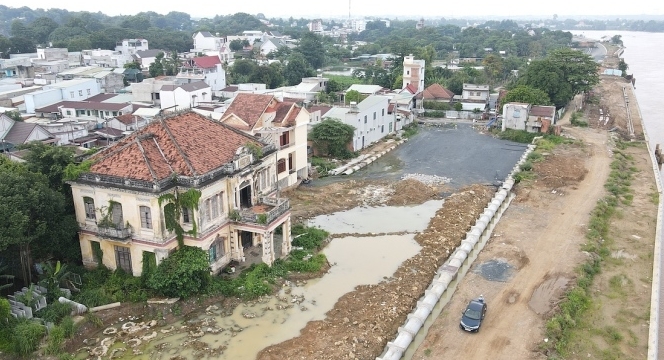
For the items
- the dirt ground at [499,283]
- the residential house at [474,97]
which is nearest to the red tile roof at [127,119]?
the dirt ground at [499,283]

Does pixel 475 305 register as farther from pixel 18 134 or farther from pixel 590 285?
pixel 18 134

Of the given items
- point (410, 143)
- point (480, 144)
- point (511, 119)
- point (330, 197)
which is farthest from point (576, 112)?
point (330, 197)

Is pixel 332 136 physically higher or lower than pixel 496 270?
higher

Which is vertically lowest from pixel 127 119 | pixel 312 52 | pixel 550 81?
pixel 127 119

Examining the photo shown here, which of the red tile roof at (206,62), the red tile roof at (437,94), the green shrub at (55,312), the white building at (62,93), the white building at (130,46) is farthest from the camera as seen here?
the white building at (130,46)

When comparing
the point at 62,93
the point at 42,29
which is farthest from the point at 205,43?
the point at 62,93

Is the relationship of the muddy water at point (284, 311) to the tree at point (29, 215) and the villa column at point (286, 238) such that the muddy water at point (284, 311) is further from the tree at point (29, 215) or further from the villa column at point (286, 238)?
the tree at point (29, 215)

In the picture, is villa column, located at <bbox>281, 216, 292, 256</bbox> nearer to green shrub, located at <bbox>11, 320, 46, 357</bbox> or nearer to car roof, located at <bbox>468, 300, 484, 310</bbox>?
car roof, located at <bbox>468, 300, 484, 310</bbox>

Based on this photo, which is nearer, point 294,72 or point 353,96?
point 353,96
